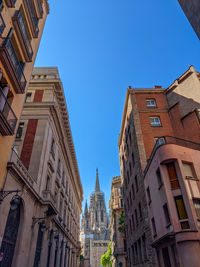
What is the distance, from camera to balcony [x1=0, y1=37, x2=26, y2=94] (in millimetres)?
11023

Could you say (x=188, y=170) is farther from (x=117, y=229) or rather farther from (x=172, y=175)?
(x=117, y=229)

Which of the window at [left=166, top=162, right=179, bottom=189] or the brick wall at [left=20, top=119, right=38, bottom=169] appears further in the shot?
the brick wall at [left=20, top=119, right=38, bottom=169]

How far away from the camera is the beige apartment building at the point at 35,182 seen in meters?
13.9

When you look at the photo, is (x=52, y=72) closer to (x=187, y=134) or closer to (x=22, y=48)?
(x=22, y=48)

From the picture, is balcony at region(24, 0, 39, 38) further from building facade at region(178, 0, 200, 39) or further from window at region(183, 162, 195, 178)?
window at region(183, 162, 195, 178)

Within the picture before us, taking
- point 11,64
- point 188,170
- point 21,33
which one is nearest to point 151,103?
point 188,170

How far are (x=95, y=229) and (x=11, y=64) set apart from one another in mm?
154489

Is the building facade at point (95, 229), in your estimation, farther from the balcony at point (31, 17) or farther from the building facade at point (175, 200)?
the balcony at point (31, 17)

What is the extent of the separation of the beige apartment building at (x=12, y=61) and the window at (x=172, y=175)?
11.4 meters

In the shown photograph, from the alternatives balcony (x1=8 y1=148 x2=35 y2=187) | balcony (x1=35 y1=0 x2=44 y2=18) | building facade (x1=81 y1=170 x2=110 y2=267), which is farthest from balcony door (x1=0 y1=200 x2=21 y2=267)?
building facade (x1=81 y1=170 x2=110 y2=267)

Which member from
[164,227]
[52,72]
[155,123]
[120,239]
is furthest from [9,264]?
[120,239]

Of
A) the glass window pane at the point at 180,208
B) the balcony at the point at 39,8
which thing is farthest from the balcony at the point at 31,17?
the glass window pane at the point at 180,208

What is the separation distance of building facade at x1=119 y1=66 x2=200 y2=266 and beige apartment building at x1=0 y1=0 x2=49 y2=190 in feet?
40.4

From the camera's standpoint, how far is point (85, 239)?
142 meters
